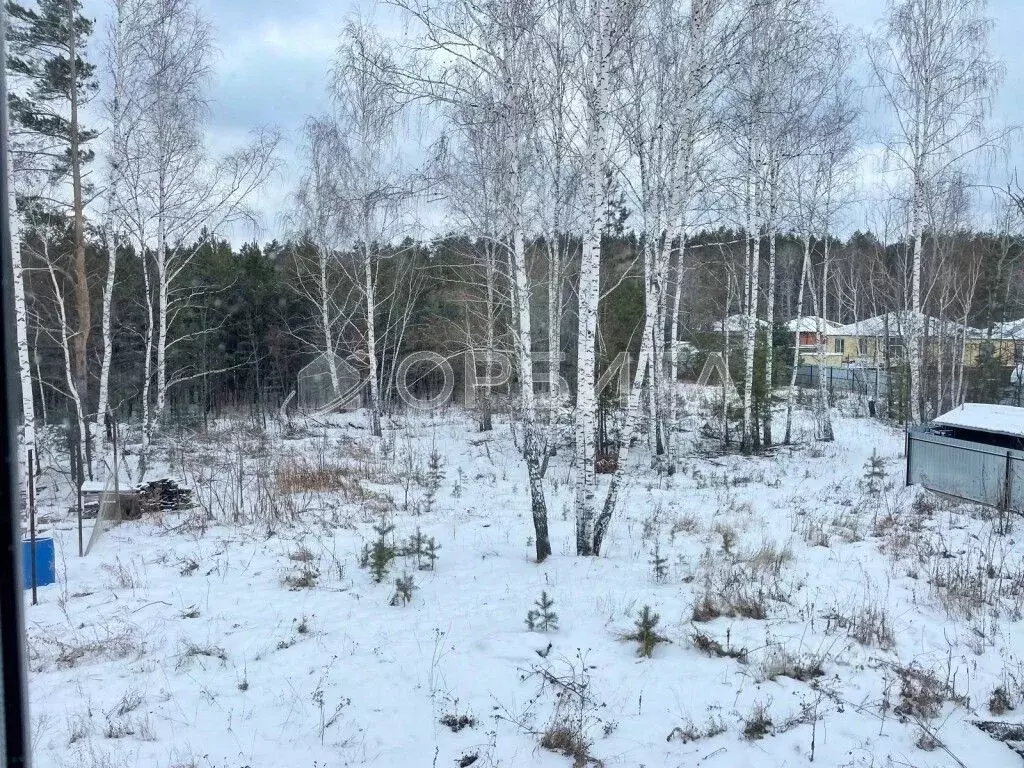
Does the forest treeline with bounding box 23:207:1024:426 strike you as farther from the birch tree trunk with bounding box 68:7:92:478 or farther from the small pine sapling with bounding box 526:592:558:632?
the small pine sapling with bounding box 526:592:558:632

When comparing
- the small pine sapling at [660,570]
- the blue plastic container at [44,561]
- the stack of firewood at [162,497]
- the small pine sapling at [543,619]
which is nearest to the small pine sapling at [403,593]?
the small pine sapling at [543,619]

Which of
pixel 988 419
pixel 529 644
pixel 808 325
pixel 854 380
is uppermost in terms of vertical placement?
pixel 808 325

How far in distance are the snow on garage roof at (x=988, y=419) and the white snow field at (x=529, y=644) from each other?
1.74m

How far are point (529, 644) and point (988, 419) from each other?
878 centimetres

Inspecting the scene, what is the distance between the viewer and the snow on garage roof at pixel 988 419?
9203 millimetres

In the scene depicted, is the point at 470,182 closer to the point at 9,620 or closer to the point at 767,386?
the point at 767,386

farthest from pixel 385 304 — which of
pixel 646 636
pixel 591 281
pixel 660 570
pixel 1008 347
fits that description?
pixel 1008 347

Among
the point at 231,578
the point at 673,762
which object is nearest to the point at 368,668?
the point at 673,762

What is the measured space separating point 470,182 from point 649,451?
23.7ft

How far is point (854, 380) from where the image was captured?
2883cm

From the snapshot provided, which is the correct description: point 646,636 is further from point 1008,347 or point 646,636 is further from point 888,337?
point 1008,347

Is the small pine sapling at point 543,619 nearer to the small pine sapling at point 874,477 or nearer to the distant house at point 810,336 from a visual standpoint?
the small pine sapling at point 874,477

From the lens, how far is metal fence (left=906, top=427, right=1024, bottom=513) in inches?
338

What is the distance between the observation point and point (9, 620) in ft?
5.03
